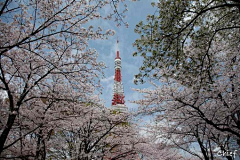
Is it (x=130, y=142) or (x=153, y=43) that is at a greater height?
(x=153, y=43)

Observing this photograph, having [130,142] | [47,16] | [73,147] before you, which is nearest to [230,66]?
[47,16]

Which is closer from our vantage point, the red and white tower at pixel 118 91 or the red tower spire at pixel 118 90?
the red and white tower at pixel 118 91

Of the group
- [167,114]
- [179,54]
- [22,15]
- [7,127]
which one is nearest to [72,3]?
[22,15]

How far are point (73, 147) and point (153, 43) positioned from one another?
21.3 ft

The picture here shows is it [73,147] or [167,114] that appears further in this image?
[73,147]

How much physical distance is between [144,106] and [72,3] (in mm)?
4474

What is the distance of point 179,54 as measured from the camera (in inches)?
137

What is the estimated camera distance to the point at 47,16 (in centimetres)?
343

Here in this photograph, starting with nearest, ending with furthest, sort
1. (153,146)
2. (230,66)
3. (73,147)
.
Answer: (230,66)
(73,147)
(153,146)

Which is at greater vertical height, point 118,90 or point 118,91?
point 118,90

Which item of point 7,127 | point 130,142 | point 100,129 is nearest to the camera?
point 7,127

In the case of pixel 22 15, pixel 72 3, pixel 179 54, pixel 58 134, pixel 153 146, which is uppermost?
pixel 72 3

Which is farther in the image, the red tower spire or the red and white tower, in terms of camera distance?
the red tower spire

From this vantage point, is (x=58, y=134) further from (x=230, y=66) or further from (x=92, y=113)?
(x=230, y=66)
